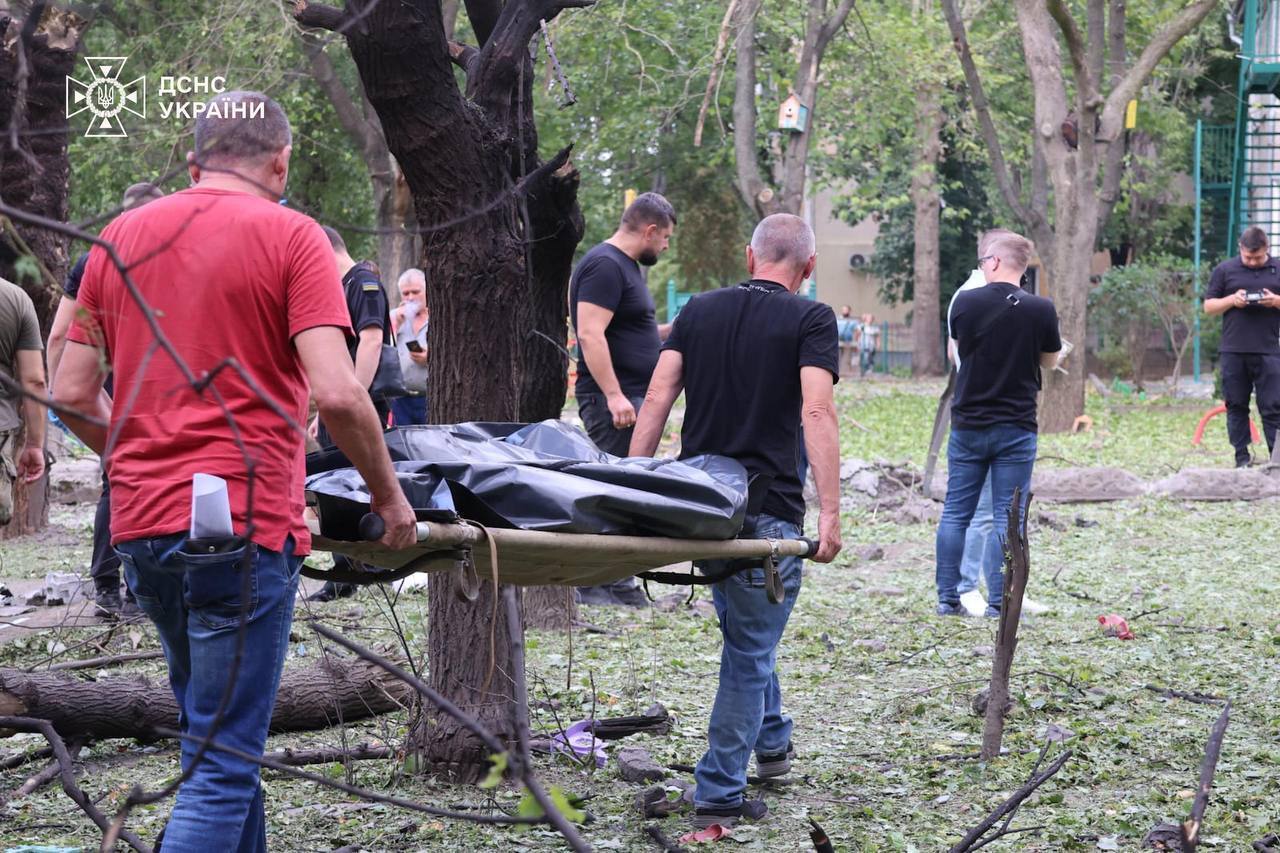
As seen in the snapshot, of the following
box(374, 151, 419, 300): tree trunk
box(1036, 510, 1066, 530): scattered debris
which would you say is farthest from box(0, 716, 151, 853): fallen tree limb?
box(374, 151, 419, 300): tree trunk

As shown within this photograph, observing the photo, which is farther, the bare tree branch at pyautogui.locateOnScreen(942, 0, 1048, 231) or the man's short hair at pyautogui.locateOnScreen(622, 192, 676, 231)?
the bare tree branch at pyautogui.locateOnScreen(942, 0, 1048, 231)

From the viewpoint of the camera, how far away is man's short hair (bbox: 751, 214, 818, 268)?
4.75 m

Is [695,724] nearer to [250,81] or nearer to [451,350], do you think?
[451,350]

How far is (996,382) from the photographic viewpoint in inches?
297

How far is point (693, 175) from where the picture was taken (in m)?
34.0

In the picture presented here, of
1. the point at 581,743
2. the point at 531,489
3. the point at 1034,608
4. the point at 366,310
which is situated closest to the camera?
the point at 531,489

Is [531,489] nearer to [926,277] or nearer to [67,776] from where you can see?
[67,776]

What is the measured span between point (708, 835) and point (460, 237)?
2044 millimetres

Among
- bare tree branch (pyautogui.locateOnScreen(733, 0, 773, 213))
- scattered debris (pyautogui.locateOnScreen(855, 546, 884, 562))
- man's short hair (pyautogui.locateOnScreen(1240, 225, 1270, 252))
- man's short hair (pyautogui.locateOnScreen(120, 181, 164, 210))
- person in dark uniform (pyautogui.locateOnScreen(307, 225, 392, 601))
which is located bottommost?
scattered debris (pyautogui.locateOnScreen(855, 546, 884, 562))

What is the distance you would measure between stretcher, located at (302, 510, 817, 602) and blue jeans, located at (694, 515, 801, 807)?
0.09 m

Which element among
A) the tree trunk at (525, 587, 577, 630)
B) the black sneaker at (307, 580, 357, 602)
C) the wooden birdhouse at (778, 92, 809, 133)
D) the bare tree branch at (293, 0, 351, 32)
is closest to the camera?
the bare tree branch at (293, 0, 351, 32)

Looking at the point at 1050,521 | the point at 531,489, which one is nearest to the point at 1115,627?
the point at 1050,521

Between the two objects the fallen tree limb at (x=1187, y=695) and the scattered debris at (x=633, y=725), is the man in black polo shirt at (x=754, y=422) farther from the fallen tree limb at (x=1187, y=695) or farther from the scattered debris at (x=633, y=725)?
the fallen tree limb at (x=1187, y=695)

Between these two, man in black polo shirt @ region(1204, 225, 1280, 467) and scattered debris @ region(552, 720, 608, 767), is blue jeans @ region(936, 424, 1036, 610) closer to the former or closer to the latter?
scattered debris @ region(552, 720, 608, 767)
